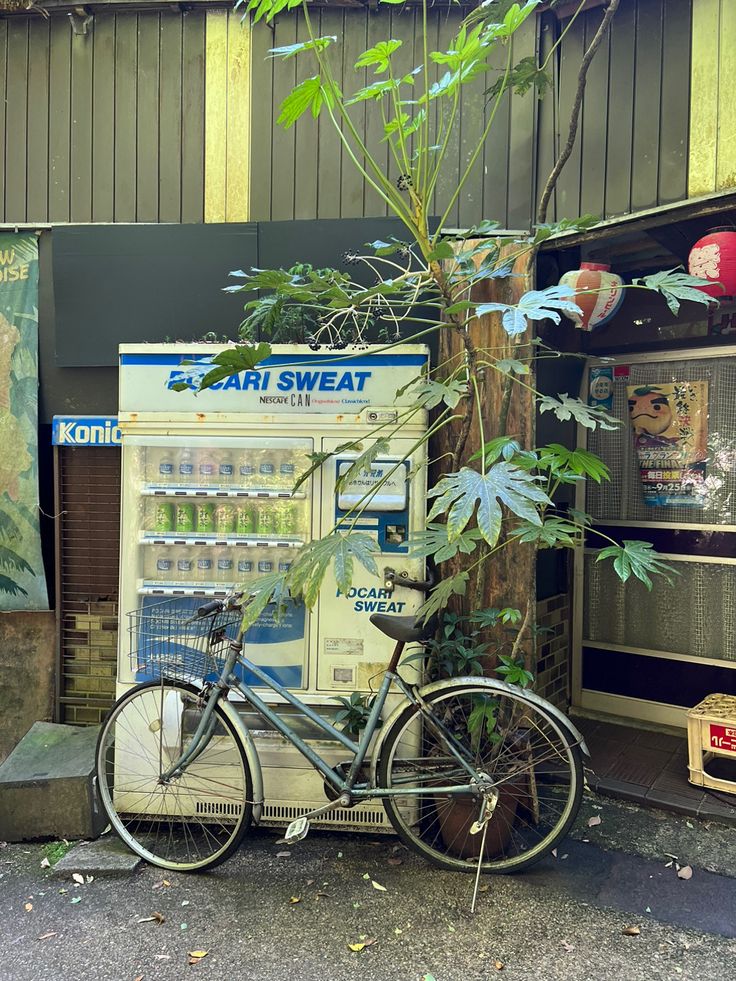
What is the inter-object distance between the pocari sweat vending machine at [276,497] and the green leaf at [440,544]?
45cm

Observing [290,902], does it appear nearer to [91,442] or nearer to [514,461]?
[514,461]

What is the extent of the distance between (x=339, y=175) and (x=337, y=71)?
72cm

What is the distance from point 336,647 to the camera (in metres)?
3.57

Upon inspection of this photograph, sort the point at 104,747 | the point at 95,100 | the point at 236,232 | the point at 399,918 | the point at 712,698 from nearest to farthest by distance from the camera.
A: the point at 399,918
the point at 104,747
the point at 712,698
the point at 236,232
the point at 95,100

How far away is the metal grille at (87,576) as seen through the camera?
4777 millimetres

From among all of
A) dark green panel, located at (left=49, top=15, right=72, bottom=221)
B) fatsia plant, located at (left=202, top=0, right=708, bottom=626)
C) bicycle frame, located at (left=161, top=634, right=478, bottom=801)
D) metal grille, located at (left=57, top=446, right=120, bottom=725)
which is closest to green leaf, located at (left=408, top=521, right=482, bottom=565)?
fatsia plant, located at (left=202, top=0, right=708, bottom=626)

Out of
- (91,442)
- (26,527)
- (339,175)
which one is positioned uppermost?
(339,175)

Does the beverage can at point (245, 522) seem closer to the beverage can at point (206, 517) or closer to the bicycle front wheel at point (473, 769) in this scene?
the beverage can at point (206, 517)

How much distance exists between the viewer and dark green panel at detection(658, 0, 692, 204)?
154 inches

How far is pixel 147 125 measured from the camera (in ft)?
15.8

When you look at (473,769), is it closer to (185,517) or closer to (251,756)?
(251,756)

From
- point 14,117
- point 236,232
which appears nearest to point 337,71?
point 236,232

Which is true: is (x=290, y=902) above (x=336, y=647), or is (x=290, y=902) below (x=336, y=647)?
below

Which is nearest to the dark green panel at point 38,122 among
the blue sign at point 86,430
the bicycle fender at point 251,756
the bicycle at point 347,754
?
the blue sign at point 86,430
